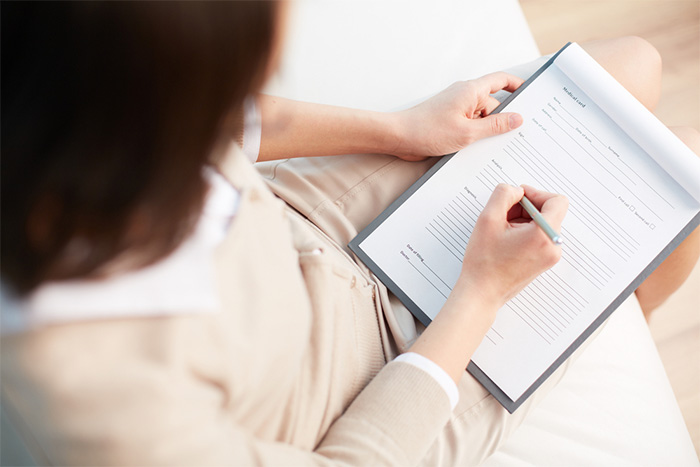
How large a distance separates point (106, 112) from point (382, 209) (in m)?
0.45

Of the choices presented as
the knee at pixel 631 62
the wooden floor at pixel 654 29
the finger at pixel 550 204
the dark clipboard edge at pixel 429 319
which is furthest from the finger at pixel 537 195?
the wooden floor at pixel 654 29

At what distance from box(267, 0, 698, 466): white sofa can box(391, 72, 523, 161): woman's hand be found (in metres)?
0.19

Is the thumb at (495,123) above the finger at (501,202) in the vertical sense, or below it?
above

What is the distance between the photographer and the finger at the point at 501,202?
1.89ft

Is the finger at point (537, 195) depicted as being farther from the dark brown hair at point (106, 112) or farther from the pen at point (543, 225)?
the dark brown hair at point (106, 112)

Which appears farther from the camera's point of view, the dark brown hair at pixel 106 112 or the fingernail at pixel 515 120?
the fingernail at pixel 515 120

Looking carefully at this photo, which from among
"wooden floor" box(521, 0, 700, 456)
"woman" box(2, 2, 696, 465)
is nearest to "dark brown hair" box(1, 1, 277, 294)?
"woman" box(2, 2, 696, 465)

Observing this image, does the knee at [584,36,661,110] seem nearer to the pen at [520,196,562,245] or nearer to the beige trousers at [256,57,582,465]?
the beige trousers at [256,57,582,465]

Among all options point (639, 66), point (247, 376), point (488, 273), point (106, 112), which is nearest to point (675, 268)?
point (639, 66)

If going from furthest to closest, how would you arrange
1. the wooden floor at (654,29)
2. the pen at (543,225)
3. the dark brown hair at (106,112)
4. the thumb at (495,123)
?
the wooden floor at (654,29), the thumb at (495,123), the pen at (543,225), the dark brown hair at (106,112)

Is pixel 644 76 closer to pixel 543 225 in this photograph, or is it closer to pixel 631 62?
pixel 631 62

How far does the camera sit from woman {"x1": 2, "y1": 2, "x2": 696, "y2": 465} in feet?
0.85

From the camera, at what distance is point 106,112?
0.26 m

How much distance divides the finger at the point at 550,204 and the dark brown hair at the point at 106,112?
1.27 ft
